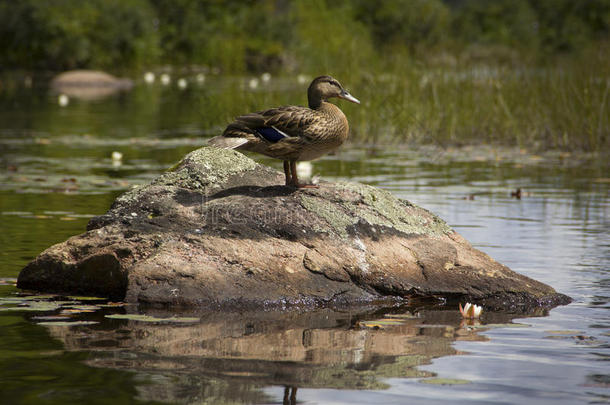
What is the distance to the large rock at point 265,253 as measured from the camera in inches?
282

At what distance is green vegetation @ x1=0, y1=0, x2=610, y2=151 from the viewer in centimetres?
1842

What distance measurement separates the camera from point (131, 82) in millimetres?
46594

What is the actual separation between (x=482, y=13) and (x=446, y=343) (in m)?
66.3

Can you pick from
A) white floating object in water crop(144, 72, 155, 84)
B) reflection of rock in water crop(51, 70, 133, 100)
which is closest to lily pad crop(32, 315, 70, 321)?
reflection of rock in water crop(51, 70, 133, 100)

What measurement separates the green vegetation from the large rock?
349 inches

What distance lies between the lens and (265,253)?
289 inches

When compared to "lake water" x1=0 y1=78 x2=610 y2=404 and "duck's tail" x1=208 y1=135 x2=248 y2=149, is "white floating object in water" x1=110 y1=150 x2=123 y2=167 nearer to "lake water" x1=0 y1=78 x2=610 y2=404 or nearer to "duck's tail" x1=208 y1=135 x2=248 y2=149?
"lake water" x1=0 y1=78 x2=610 y2=404

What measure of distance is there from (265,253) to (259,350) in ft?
5.03

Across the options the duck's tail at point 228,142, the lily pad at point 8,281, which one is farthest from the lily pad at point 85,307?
the duck's tail at point 228,142

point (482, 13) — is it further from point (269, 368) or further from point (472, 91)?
point (269, 368)

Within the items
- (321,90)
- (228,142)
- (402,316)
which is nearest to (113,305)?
(228,142)

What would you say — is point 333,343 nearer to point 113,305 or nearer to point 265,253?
point 265,253

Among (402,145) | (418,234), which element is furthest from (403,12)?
(418,234)

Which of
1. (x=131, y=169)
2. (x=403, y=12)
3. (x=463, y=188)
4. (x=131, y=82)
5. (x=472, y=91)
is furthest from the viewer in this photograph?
(x=403, y=12)
